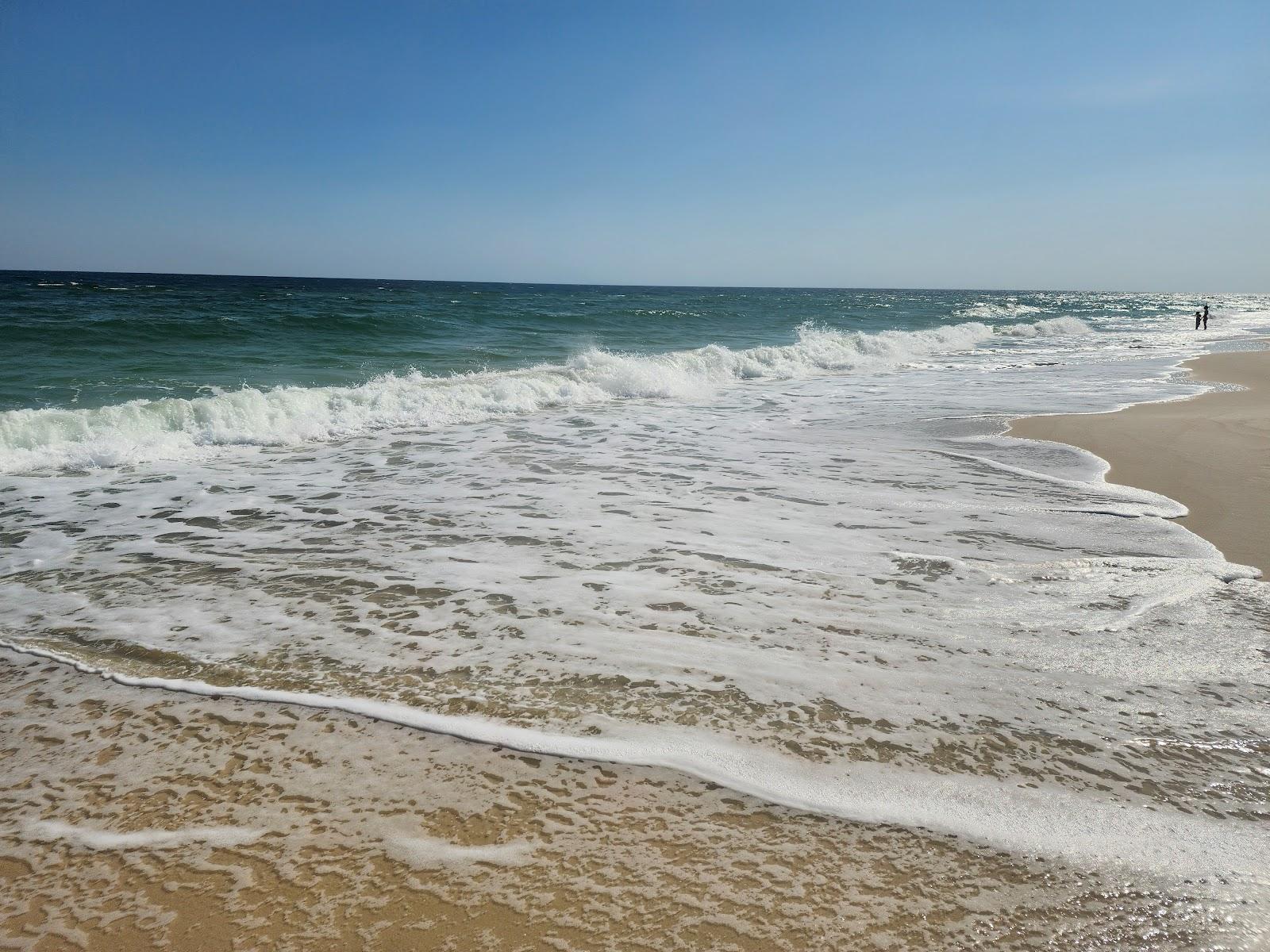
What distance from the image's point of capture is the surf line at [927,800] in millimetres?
2279

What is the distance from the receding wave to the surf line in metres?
7.46

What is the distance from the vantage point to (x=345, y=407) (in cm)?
1155

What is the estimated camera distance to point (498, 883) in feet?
7.00

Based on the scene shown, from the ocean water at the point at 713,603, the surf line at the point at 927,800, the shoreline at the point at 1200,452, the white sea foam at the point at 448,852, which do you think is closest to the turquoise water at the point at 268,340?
the ocean water at the point at 713,603

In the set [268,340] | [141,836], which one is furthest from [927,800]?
[268,340]

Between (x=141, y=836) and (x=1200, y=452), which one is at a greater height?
(x=1200, y=452)

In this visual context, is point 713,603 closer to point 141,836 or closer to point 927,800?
point 927,800

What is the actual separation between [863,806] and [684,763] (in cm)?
64

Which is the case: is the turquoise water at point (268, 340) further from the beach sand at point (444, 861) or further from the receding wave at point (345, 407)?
the beach sand at point (444, 861)

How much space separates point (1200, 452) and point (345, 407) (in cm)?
1144

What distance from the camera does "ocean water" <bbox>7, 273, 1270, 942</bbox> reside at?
8.84 feet

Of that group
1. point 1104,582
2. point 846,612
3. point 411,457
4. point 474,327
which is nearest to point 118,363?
point 411,457

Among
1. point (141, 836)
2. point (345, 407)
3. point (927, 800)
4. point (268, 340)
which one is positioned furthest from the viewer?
point (268, 340)

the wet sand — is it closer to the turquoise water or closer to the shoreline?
the shoreline
